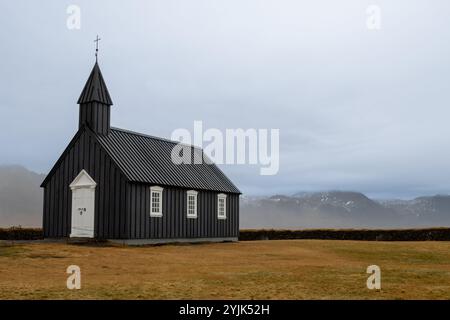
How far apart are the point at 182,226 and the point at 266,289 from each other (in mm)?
20930

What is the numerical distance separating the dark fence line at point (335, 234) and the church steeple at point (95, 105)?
41.7ft

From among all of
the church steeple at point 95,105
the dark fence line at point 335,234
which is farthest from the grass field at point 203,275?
the dark fence line at point 335,234

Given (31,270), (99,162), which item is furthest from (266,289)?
(99,162)

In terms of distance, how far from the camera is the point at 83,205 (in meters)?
32.5

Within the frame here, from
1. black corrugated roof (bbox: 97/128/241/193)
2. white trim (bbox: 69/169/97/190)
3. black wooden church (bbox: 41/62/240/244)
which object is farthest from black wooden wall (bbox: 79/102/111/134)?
white trim (bbox: 69/169/97/190)

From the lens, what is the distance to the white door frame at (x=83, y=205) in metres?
32.0

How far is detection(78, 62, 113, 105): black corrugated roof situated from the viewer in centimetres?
3384

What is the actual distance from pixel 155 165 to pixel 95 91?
601 centimetres

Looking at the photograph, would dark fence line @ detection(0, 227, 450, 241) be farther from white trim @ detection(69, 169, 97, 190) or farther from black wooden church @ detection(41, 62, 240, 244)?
white trim @ detection(69, 169, 97, 190)

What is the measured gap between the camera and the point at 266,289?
563 inches

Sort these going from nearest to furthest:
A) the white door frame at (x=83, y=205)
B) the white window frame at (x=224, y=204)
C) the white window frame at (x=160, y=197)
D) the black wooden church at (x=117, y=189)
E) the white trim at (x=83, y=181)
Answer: the black wooden church at (x=117, y=189) → the white door frame at (x=83, y=205) → the white trim at (x=83, y=181) → the white window frame at (x=160, y=197) → the white window frame at (x=224, y=204)

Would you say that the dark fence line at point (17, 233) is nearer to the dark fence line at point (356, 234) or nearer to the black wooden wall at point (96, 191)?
the black wooden wall at point (96, 191)
